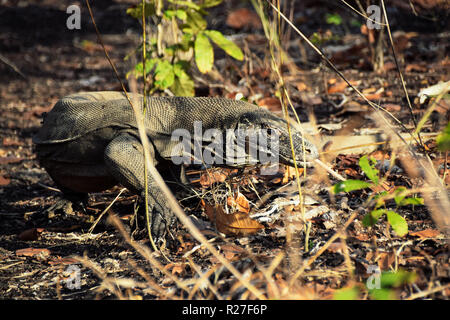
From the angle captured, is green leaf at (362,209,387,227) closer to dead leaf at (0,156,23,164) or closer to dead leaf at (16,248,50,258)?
dead leaf at (16,248,50,258)

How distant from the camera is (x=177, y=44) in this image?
4.98 metres

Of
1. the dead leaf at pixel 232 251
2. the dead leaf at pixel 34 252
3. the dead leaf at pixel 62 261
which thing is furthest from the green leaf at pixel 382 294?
the dead leaf at pixel 34 252

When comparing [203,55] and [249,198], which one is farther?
[203,55]

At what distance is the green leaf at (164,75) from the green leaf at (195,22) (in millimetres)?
388

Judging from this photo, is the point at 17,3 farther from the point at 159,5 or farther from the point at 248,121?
the point at 248,121

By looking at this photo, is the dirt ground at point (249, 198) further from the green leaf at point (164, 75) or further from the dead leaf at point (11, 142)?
the green leaf at point (164, 75)

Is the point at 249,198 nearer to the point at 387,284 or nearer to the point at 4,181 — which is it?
the point at 387,284

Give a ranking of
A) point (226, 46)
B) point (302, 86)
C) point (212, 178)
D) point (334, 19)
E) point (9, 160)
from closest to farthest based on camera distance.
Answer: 1. point (212, 178)
2. point (226, 46)
3. point (9, 160)
4. point (302, 86)
5. point (334, 19)

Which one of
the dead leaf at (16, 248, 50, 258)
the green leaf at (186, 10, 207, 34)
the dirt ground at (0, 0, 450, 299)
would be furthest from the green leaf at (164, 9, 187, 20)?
the dead leaf at (16, 248, 50, 258)

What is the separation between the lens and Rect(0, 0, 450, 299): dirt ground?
281cm

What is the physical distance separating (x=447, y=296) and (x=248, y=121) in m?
1.63

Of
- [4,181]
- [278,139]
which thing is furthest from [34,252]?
[4,181]

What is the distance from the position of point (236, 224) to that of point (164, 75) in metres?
2.10

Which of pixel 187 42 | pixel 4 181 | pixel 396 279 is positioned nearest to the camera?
pixel 396 279
